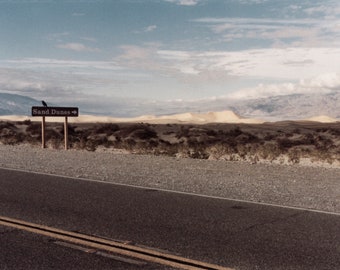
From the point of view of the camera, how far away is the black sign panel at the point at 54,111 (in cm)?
2422

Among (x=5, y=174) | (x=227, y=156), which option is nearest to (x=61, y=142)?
(x=227, y=156)

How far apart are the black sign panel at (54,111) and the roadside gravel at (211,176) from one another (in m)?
4.01

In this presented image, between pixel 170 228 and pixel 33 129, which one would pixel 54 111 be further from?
pixel 33 129

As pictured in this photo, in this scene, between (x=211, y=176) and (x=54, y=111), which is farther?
(x=54, y=111)

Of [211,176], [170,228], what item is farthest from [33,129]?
[170,228]

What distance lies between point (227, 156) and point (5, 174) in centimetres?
1321

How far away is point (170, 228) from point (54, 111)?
60.6 feet

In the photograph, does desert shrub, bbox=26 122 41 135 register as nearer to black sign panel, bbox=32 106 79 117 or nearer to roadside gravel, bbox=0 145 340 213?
black sign panel, bbox=32 106 79 117

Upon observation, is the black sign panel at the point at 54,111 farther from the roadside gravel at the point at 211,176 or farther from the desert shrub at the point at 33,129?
the desert shrub at the point at 33,129

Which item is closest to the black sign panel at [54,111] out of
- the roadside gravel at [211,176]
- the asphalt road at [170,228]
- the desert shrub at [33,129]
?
the roadside gravel at [211,176]

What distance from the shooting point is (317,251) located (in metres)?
6.48

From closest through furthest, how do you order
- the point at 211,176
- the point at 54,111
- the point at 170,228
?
the point at 170,228 → the point at 211,176 → the point at 54,111

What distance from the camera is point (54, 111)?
24969 mm

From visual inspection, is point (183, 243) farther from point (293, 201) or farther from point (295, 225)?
point (293, 201)
